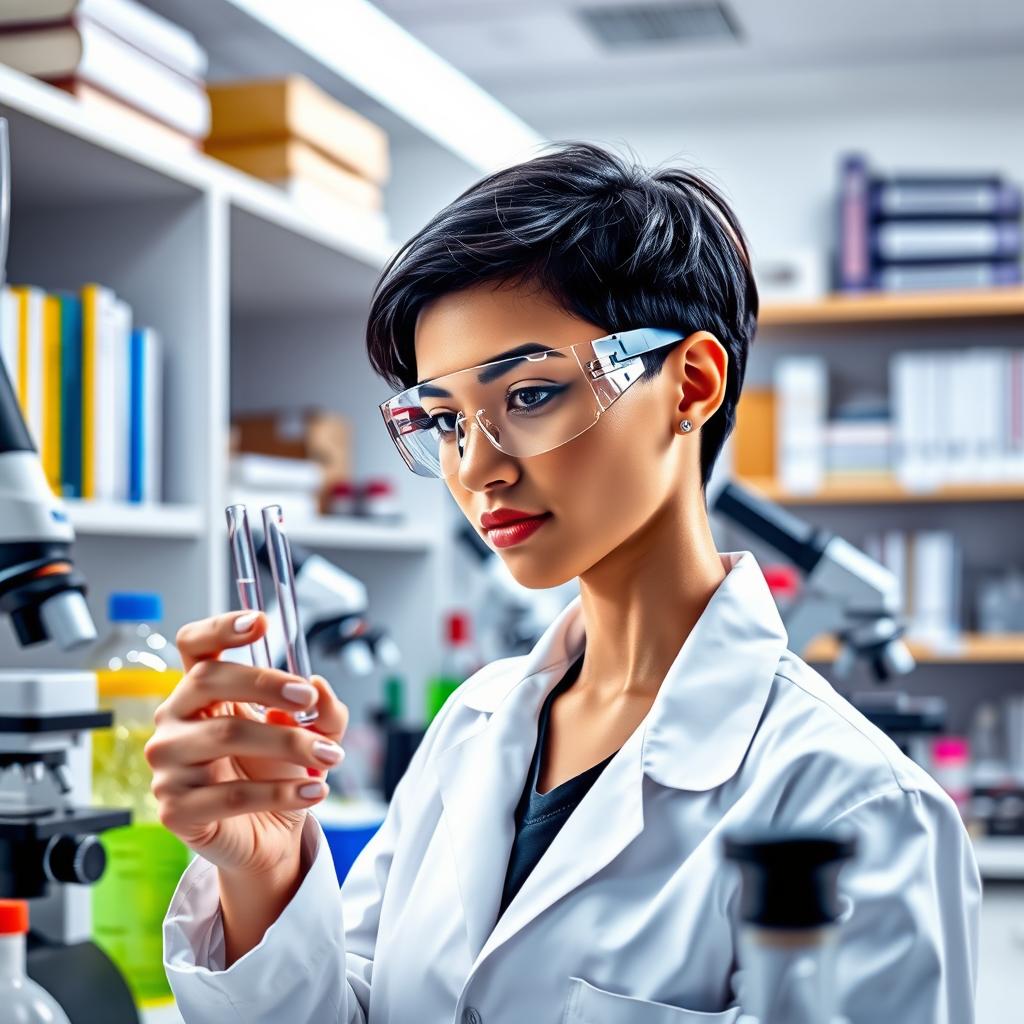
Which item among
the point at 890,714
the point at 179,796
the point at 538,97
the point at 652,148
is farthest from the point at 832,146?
the point at 179,796

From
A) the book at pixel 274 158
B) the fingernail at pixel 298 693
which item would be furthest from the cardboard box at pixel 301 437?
the fingernail at pixel 298 693

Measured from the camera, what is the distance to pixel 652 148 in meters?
3.93

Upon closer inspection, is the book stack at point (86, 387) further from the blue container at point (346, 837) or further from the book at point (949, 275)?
the book at point (949, 275)

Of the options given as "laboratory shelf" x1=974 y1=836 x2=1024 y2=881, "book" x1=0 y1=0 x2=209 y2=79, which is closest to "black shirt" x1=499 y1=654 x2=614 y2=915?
"book" x1=0 y1=0 x2=209 y2=79

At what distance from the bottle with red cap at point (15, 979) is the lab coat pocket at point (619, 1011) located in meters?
0.40

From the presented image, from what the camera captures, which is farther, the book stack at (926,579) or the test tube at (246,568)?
the book stack at (926,579)

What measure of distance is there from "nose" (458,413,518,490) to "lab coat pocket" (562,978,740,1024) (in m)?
0.36

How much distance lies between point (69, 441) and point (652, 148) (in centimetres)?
259

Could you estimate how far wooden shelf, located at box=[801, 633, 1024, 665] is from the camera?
3.33 m

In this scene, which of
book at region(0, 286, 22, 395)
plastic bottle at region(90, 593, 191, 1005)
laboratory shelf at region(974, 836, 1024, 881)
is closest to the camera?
plastic bottle at region(90, 593, 191, 1005)

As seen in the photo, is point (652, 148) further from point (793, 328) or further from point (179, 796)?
point (179, 796)

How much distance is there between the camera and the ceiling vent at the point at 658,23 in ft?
10.6

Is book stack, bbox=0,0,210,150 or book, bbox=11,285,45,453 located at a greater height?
book stack, bbox=0,0,210,150

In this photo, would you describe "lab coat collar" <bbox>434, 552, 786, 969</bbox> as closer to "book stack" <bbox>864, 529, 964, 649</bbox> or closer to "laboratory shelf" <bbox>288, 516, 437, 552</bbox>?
"laboratory shelf" <bbox>288, 516, 437, 552</bbox>
